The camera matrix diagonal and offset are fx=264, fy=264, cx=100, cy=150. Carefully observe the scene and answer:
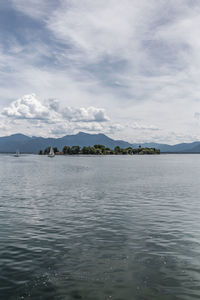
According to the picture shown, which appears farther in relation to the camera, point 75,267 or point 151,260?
point 151,260

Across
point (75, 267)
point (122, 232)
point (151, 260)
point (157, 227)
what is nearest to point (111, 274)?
point (75, 267)

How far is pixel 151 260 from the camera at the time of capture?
20375 mm

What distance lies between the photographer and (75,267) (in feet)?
62.6

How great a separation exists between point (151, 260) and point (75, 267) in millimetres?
5891

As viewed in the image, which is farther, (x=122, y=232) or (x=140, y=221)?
(x=140, y=221)

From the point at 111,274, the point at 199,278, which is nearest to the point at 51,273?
the point at 111,274

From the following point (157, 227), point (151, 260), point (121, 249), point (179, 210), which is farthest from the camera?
point (179, 210)

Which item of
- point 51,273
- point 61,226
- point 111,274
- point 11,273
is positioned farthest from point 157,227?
point 11,273

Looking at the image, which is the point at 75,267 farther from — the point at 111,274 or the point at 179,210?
the point at 179,210

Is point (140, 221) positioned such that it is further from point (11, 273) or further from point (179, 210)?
point (11, 273)

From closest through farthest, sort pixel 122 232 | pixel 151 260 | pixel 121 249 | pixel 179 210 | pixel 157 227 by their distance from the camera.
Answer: pixel 151 260
pixel 121 249
pixel 122 232
pixel 157 227
pixel 179 210

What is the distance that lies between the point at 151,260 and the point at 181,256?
2.77m

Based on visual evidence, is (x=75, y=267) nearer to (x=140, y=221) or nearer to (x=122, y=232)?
(x=122, y=232)

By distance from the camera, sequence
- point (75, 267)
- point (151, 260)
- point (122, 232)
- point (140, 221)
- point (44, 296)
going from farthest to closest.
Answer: point (140, 221) < point (122, 232) < point (151, 260) < point (75, 267) < point (44, 296)
